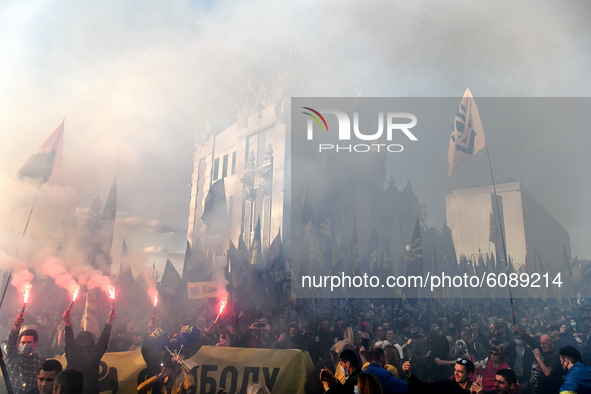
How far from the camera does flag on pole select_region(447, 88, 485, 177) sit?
8820 millimetres

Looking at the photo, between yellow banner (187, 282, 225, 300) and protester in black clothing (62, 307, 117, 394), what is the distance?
4.61 m

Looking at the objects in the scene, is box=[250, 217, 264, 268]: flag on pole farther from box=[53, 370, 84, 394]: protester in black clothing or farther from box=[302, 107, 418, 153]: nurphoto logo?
box=[53, 370, 84, 394]: protester in black clothing

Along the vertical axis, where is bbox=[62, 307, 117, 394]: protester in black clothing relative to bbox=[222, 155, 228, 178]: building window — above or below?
below

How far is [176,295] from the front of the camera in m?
9.43

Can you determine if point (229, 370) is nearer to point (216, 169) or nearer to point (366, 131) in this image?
point (366, 131)

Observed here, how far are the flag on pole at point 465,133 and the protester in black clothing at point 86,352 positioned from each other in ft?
24.8

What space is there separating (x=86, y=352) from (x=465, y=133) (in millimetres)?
8373

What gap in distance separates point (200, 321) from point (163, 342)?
3.97m

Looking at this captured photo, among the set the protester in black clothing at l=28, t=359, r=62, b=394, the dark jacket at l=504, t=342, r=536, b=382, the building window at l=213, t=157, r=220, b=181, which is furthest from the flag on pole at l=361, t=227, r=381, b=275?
the protester in black clothing at l=28, t=359, r=62, b=394

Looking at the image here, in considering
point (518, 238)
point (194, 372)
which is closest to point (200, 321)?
point (194, 372)

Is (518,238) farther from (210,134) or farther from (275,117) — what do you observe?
(210,134)

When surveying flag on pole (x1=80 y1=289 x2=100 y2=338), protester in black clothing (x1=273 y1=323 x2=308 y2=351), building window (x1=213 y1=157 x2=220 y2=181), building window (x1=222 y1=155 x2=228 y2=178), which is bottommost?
protester in black clothing (x1=273 y1=323 x2=308 y2=351)

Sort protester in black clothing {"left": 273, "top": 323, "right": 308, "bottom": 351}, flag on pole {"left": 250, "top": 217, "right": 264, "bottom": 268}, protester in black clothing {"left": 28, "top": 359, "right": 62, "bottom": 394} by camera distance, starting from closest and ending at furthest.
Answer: protester in black clothing {"left": 28, "top": 359, "right": 62, "bottom": 394} < protester in black clothing {"left": 273, "top": 323, "right": 308, "bottom": 351} < flag on pole {"left": 250, "top": 217, "right": 264, "bottom": 268}

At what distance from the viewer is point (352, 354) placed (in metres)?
3.59
